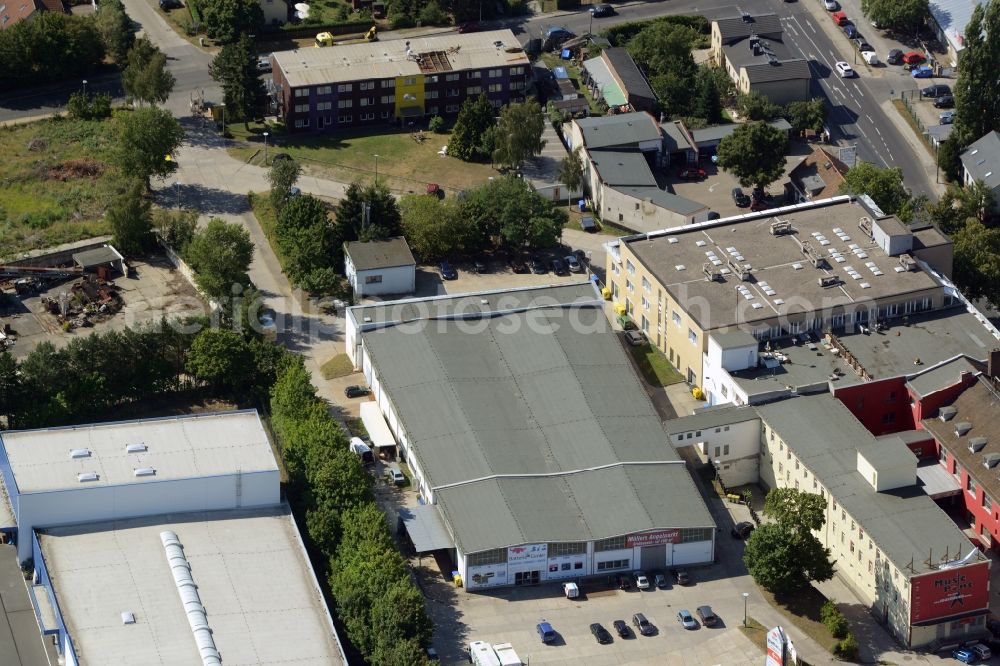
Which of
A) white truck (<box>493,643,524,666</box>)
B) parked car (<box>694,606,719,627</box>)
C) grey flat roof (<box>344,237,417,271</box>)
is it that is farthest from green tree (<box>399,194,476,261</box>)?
white truck (<box>493,643,524,666</box>)

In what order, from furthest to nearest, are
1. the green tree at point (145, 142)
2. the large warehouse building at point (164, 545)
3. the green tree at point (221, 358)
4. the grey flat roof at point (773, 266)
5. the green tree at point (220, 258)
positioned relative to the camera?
the green tree at point (145, 142), the green tree at point (220, 258), the grey flat roof at point (773, 266), the green tree at point (221, 358), the large warehouse building at point (164, 545)

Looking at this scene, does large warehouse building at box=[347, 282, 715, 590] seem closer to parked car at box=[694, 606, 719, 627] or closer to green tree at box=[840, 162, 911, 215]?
parked car at box=[694, 606, 719, 627]

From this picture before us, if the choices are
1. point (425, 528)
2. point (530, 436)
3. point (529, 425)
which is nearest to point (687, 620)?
point (425, 528)

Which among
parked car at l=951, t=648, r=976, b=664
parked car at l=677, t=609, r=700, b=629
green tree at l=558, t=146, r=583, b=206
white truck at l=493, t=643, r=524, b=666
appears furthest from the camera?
green tree at l=558, t=146, r=583, b=206

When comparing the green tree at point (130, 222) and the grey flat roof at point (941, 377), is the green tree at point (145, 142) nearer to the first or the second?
the green tree at point (130, 222)

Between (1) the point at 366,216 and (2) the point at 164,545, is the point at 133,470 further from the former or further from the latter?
(1) the point at 366,216

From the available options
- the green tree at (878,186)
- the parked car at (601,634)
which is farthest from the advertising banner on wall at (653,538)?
the green tree at (878,186)

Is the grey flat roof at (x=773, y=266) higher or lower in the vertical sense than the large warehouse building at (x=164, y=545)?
higher
